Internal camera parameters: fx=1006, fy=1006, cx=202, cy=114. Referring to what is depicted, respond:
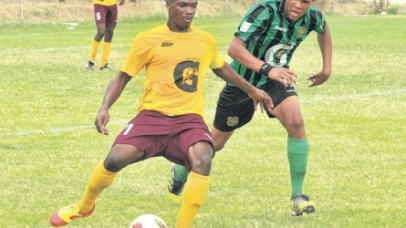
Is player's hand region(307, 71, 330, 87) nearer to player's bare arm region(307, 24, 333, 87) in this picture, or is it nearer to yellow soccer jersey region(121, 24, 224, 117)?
player's bare arm region(307, 24, 333, 87)

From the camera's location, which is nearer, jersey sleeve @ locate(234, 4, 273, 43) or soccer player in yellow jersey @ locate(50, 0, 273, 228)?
soccer player in yellow jersey @ locate(50, 0, 273, 228)

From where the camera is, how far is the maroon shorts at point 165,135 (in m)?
6.37

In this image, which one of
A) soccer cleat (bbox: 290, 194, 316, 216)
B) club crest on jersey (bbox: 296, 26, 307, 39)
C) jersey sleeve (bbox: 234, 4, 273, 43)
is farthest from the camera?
club crest on jersey (bbox: 296, 26, 307, 39)

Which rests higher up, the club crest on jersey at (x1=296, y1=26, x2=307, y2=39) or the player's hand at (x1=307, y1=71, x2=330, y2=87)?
the club crest on jersey at (x1=296, y1=26, x2=307, y2=39)

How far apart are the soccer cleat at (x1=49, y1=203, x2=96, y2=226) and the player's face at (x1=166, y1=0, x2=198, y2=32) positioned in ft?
4.46

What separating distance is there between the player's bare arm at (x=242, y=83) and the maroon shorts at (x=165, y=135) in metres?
0.46

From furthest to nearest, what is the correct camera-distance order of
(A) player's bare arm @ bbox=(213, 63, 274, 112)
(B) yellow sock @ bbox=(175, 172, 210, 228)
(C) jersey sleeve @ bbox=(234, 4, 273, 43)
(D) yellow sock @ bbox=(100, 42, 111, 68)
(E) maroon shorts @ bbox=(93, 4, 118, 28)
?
(E) maroon shorts @ bbox=(93, 4, 118, 28), (D) yellow sock @ bbox=(100, 42, 111, 68), (C) jersey sleeve @ bbox=(234, 4, 273, 43), (A) player's bare arm @ bbox=(213, 63, 274, 112), (B) yellow sock @ bbox=(175, 172, 210, 228)

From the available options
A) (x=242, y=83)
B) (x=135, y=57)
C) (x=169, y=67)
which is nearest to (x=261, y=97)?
(x=242, y=83)

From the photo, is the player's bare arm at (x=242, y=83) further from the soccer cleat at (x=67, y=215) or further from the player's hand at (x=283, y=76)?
the soccer cleat at (x=67, y=215)

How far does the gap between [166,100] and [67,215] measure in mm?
1030

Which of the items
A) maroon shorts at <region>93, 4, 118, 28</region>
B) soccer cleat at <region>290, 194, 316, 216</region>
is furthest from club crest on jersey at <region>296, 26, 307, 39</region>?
maroon shorts at <region>93, 4, 118, 28</region>

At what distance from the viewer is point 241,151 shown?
32.2 feet

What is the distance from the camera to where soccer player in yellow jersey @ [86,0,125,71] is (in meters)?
17.7

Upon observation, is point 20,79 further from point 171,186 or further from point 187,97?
point 187,97
